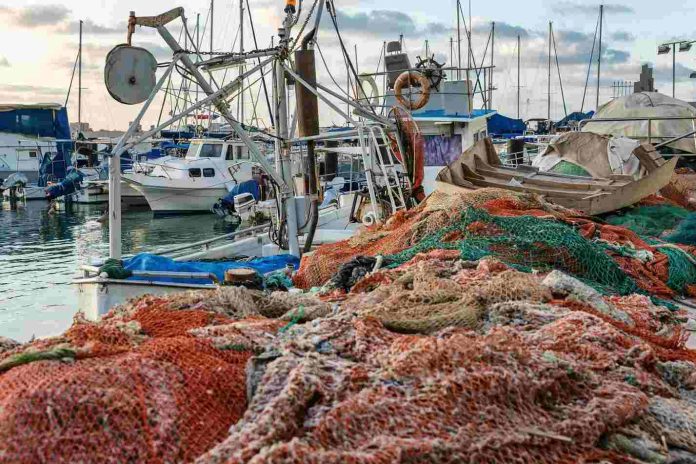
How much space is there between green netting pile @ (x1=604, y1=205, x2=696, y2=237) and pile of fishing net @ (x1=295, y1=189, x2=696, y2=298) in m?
1.45

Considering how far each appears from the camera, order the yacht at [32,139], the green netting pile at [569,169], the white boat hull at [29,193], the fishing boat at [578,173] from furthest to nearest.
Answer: the yacht at [32,139] < the white boat hull at [29,193] < the green netting pile at [569,169] < the fishing boat at [578,173]

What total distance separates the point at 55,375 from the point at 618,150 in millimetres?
10581

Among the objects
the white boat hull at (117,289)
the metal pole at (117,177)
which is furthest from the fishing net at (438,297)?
the metal pole at (117,177)

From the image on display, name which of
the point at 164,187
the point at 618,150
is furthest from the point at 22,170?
the point at 618,150

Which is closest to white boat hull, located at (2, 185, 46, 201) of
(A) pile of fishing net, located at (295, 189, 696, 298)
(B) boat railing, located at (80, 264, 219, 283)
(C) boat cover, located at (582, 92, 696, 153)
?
(C) boat cover, located at (582, 92, 696, 153)

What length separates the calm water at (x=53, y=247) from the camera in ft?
46.1

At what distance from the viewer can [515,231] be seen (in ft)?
20.8

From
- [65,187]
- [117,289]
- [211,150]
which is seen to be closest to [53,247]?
[211,150]

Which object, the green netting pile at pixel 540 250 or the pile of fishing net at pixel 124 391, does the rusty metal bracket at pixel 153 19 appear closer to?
the green netting pile at pixel 540 250

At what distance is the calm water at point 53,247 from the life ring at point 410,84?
786cm

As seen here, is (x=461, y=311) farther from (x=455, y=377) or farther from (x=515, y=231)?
(x=515, y=231)

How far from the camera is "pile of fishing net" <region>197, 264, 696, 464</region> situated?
2.56m

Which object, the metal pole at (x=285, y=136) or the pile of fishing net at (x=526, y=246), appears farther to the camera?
the metal pole at (x=285, y=136)

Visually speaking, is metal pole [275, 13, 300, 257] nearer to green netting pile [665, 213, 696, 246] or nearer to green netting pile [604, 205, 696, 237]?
green netting pile [604, 205, 696, 237]
